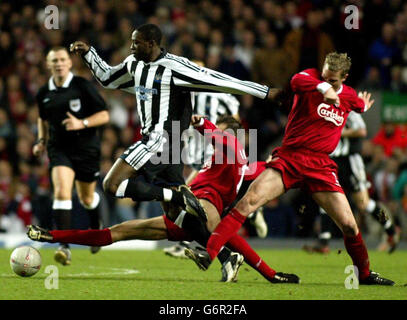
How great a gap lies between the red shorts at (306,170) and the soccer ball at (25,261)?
2130 millimetres

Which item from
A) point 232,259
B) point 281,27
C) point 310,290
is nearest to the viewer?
point 310,290

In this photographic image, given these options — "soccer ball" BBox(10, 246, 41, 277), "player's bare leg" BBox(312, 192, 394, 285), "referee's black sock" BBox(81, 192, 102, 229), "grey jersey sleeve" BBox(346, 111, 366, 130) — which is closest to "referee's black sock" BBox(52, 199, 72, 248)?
"referee's black sock" BBox(81, 192, 102, 229)

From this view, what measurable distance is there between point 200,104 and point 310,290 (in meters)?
4.00

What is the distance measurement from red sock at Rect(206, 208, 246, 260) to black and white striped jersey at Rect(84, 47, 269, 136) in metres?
1.03

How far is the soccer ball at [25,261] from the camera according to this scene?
273 inches

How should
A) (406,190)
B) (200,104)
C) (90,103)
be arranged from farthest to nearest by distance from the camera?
(406,190)
(200,104)
(90,103)

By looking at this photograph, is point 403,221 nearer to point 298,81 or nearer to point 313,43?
point 313,43

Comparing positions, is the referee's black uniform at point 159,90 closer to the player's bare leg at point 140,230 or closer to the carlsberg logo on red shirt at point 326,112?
the player's bare leg at point 140,230

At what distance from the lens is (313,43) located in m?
14.2

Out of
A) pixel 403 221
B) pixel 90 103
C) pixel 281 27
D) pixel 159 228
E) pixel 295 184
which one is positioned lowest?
pixel 403 221

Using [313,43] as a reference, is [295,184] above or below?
below

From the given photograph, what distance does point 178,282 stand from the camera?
7035mm

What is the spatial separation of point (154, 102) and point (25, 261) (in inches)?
68.2

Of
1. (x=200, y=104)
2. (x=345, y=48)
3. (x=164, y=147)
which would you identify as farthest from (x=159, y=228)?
(x=345, y=48)
